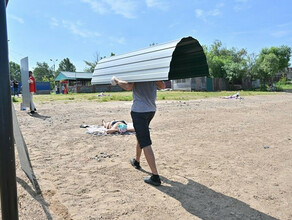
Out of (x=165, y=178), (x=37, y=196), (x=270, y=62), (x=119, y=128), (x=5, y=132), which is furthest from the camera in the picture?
(x=270, y=62)

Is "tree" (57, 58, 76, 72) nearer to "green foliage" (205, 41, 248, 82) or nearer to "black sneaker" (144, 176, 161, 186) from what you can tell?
Result: "green foliage" (205, 41, 248, 82)

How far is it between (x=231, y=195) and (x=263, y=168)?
1.29 meters

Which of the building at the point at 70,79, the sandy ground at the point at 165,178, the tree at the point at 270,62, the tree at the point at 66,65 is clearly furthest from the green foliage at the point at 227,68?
the tree at the point at 66,65

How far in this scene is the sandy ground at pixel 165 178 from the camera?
9.25ft

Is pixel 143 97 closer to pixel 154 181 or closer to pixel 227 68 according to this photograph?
pixel 154 181

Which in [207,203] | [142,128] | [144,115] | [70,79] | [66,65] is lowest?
[207,203]

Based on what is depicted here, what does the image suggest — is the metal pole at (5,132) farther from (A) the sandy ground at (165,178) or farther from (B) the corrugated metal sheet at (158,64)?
(B) the corrugated metal sheet at (158,64)

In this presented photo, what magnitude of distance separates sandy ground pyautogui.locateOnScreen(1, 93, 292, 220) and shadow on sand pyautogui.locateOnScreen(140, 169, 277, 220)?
0.04ft

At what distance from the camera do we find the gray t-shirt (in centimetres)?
346

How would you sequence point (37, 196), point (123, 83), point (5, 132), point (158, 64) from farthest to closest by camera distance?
1. point (123, 83)
2. point (37, 196)
3. point (158, 64)
4. point (5, 132)

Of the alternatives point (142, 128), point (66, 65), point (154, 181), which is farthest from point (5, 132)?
point (66, 65)

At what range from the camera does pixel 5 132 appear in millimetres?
1634

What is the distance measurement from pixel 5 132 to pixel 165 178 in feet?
8.66

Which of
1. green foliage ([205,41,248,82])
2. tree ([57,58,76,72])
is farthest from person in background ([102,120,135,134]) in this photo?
tree ([57,58,76,72])
